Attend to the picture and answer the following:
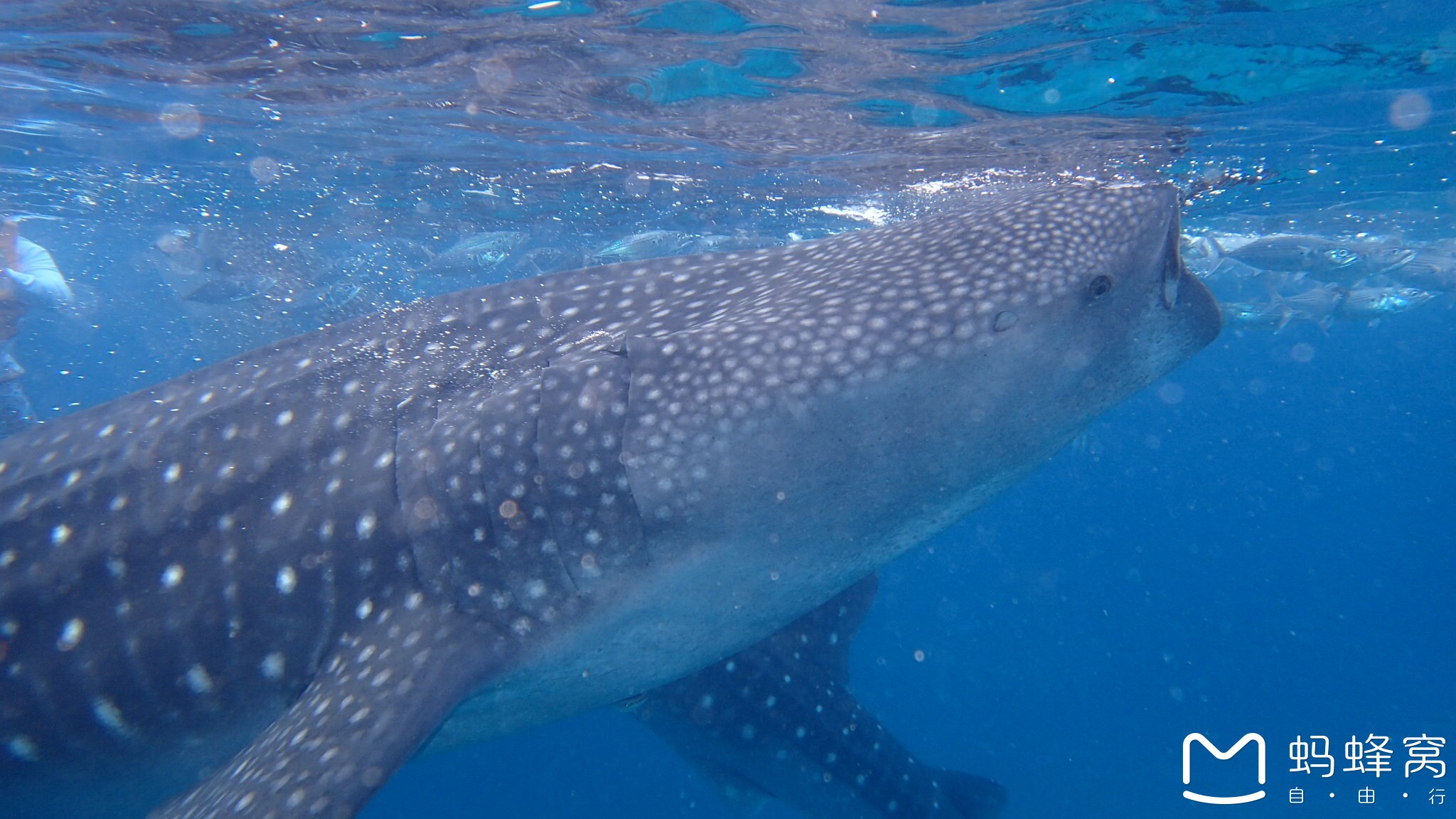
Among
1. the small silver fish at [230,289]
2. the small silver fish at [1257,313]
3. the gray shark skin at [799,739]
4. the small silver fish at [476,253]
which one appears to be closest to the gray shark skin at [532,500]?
the gray shark skin at [799,739]

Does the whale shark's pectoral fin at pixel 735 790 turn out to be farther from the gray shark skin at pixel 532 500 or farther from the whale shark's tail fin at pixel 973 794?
the gray shark skin at pixel 532 500

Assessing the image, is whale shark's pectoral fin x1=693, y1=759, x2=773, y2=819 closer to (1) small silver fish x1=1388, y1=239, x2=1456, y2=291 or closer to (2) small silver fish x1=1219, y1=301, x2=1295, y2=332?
(2) small silver fish x1=1219, y1=301, x2=1295, y2=332

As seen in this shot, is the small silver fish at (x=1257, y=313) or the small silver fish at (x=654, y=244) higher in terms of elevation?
the small silver fish at (x=654, y=244)

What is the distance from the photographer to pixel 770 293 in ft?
12.6

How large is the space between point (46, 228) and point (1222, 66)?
109ft

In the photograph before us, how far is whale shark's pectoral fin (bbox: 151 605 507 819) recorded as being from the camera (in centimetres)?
280

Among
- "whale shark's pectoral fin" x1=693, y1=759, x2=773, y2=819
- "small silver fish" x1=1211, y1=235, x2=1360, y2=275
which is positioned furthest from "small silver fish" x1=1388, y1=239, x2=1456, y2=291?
"whale shark's pectoral fin" x1=693, y1=759, x2=773, y2=819

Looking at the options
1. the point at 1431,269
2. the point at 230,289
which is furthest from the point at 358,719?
the point at 1431,269

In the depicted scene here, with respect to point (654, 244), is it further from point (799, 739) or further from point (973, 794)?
point (973, 794)

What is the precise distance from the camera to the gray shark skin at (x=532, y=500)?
3.19 metres

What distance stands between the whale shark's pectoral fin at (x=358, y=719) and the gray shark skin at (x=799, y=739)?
281 centimetres

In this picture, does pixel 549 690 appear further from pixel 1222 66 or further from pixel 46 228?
pixel 46 228

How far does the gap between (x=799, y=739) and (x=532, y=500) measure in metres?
3.73

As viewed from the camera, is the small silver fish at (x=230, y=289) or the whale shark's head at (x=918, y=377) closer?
the whale shark's head at (x=918, y=377)
